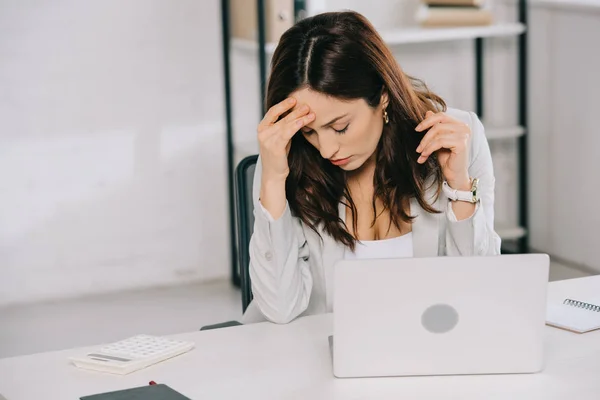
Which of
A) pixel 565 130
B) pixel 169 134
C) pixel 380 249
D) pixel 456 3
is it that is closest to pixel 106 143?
pixel 169 134

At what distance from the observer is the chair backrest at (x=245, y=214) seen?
6.77 ft

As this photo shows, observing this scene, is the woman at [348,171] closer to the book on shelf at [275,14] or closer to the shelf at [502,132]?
the book on shelf at [275,14]

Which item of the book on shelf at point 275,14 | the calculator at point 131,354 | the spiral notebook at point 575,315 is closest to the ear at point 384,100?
the spiral notebook at point 575,315

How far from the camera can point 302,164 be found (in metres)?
2.01

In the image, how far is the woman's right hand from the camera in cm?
185

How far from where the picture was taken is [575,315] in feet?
5.86

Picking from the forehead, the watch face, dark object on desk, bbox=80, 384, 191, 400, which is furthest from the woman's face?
dark object on desk, bbox=80, 384, 191, 400

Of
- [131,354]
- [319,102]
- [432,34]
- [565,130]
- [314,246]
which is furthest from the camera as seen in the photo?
[565,130]

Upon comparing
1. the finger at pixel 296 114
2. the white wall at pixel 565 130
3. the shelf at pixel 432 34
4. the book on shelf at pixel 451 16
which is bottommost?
the white wall at pixel 565 130

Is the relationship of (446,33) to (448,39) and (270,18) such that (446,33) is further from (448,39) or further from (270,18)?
(270,18)

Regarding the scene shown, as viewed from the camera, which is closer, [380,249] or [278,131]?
[278,131]

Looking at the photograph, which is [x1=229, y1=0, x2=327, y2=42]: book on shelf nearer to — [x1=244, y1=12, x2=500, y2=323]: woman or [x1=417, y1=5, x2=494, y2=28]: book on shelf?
[x1=417, y1=5, x2=494, y2=28]: book on shelf

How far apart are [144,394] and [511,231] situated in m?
2.87

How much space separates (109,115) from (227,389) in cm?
245
